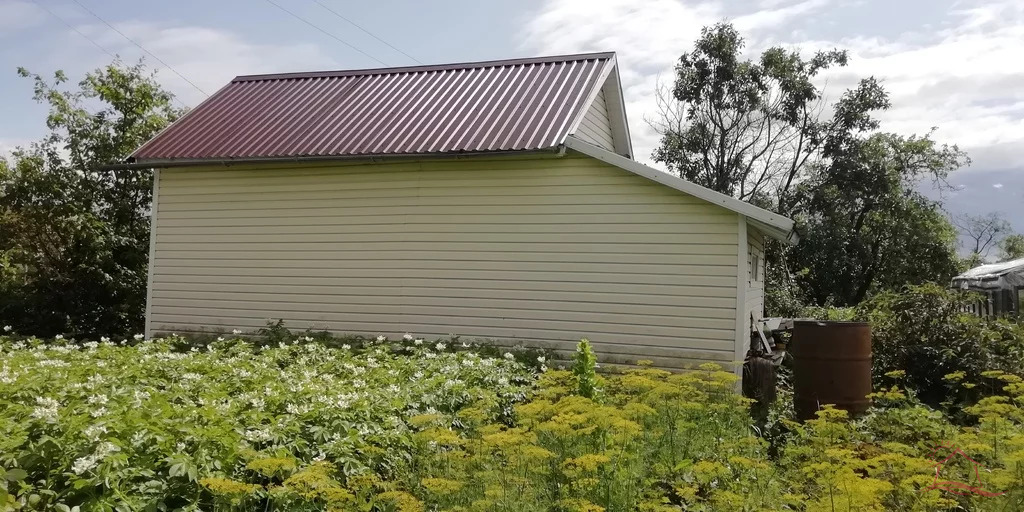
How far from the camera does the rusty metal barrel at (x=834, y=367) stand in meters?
8.27

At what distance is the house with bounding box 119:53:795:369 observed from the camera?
9492 millimetres

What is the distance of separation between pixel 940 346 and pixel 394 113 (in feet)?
30.3

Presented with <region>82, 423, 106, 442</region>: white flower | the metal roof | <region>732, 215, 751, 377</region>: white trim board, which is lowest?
<region>82, 423, 106, 442</region>: white flower

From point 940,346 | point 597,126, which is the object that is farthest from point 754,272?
point 597,126

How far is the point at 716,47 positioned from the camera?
79.8 ft

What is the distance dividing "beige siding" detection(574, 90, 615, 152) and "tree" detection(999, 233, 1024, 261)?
48.0 meters

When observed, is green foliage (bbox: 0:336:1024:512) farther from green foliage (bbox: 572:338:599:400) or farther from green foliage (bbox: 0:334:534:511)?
green foliage (bbox: 572:338:599:400)

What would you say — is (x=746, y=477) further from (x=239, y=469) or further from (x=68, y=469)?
(x=68, y=469)

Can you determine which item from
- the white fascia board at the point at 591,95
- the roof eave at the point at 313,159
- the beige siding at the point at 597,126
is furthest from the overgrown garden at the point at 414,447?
the beige siding at the point at 597,126

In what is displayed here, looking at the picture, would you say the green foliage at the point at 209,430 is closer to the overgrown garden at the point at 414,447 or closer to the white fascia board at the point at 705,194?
the overgrown garden at the point at 414,447

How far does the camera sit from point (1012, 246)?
167ft

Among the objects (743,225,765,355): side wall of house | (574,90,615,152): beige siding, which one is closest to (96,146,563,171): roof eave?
(574,90,615,152): beige siding

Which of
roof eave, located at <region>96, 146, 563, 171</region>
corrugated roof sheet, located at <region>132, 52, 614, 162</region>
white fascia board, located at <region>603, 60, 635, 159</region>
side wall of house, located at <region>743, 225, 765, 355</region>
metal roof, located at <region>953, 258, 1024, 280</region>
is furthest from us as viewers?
metal roof, located at <region>953, 258, 1024, 280</region>

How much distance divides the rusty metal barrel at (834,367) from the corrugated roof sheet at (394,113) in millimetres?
4135
